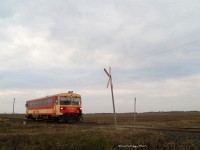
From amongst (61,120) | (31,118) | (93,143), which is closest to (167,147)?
(93,143)

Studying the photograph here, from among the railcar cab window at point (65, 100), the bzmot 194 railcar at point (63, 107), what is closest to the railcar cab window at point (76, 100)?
the bzmot 194 railcar at point (63, 107)

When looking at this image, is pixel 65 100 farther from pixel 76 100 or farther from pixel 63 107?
pixel 76 100

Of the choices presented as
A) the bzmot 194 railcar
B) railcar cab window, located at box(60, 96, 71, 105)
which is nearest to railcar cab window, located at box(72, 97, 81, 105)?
the bzmot 194 railcar

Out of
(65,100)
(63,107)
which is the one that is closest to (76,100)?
(65,100)

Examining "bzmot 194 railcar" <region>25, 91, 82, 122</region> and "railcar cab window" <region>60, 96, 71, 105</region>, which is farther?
"railcar cab window" <region>60, 96, 71, 105</region>

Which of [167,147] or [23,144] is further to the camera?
[23,144]

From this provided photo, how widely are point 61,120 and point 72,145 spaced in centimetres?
1975

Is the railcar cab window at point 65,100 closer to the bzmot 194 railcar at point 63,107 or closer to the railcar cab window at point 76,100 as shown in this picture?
the bzmot 194 railcar at point 63,107

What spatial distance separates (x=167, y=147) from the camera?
13227mm

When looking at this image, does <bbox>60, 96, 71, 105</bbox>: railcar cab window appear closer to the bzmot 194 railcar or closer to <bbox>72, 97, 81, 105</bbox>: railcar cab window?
the bzmot 194 railcar

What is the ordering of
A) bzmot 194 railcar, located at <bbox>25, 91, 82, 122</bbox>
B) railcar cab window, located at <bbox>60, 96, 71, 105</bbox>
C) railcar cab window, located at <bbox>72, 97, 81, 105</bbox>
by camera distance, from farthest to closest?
railcar cab window, located at <bbox>72, 97, 81, 105</bbox>, railcar cab window, located at <bbox>60, 96, 71, 105</bbox>, bzmot 194 railcar, located at <bbox>25, 91, 82, 122</bbox>

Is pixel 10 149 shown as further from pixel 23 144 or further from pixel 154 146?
pixel 154 146

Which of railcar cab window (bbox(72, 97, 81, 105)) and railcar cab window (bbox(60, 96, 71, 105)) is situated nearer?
railcar cab window (bbox(60, 96, 71, 105))

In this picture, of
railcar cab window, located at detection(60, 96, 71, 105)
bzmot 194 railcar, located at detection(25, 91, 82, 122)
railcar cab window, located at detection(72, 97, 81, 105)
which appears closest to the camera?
bzmot 194 railcar, located at detection(25, 91, 82, 122)
